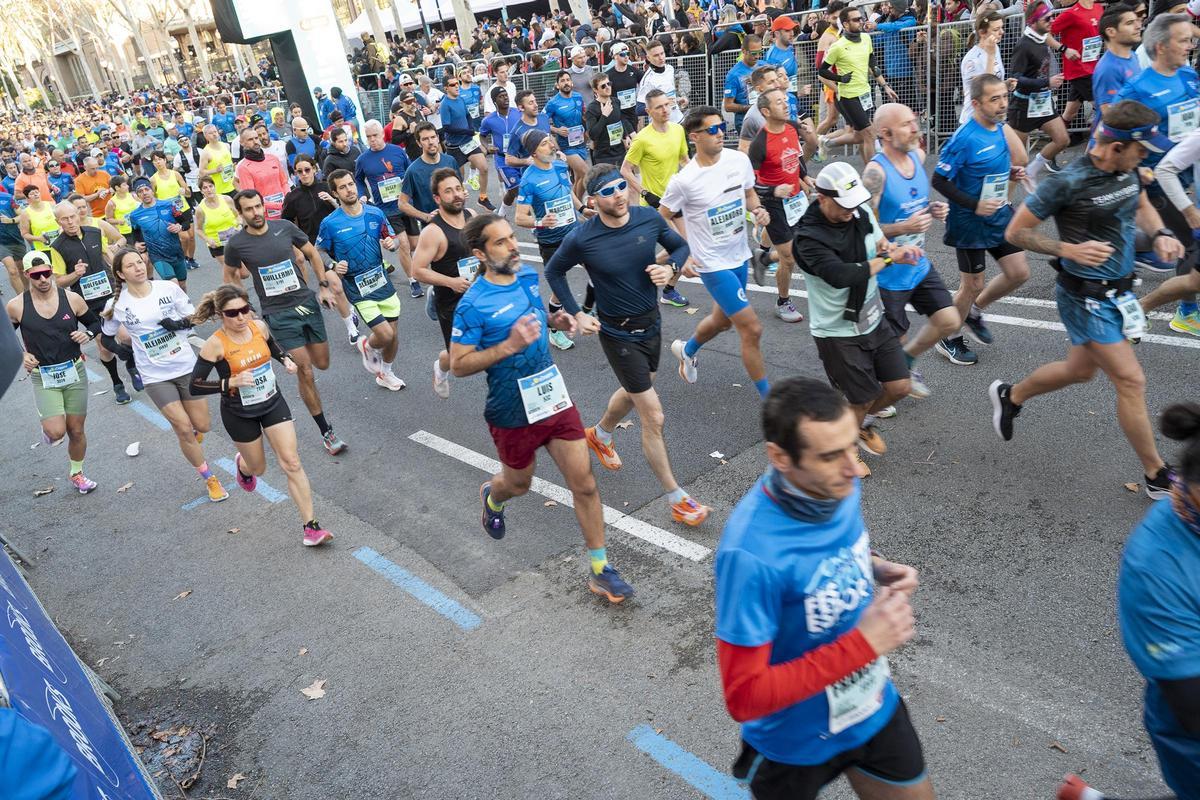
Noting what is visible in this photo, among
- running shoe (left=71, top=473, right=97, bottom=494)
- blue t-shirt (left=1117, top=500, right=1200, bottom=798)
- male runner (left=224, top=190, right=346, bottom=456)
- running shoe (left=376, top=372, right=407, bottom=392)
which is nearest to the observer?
blue t-shirt (left=1117, top=500, right=1200, bottom=798)

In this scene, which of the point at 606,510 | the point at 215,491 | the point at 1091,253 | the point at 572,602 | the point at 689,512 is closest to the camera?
the point at 1091,253

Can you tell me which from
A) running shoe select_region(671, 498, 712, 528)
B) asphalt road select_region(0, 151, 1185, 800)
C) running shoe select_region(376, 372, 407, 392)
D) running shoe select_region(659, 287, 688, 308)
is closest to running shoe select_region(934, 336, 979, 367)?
asphalt road select_region(0, 151, 1185, 800)

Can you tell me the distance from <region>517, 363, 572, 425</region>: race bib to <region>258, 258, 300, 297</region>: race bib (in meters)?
3.80

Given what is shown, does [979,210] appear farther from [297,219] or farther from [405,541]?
[297,219]

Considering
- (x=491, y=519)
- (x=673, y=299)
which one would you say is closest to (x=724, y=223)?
(x=491, y=519)

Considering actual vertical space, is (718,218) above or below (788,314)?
above

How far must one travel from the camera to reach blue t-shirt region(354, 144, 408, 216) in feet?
37.7

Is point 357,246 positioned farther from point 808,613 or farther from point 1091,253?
point 808,613

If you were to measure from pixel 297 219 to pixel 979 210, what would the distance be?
676 centimetres

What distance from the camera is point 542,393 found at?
491 centimetres

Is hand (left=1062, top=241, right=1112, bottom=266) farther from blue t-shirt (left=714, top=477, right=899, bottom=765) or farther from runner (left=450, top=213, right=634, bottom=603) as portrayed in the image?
blue t-shirt (left=714, top=477, right=899, bottom=765)

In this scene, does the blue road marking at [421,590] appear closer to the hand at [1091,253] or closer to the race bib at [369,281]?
the race bib at [369,281]

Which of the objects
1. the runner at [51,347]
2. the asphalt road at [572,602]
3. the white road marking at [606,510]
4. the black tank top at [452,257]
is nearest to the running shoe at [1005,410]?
the asphalt road at [572,602]

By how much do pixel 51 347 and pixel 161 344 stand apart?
1153 millimetres
